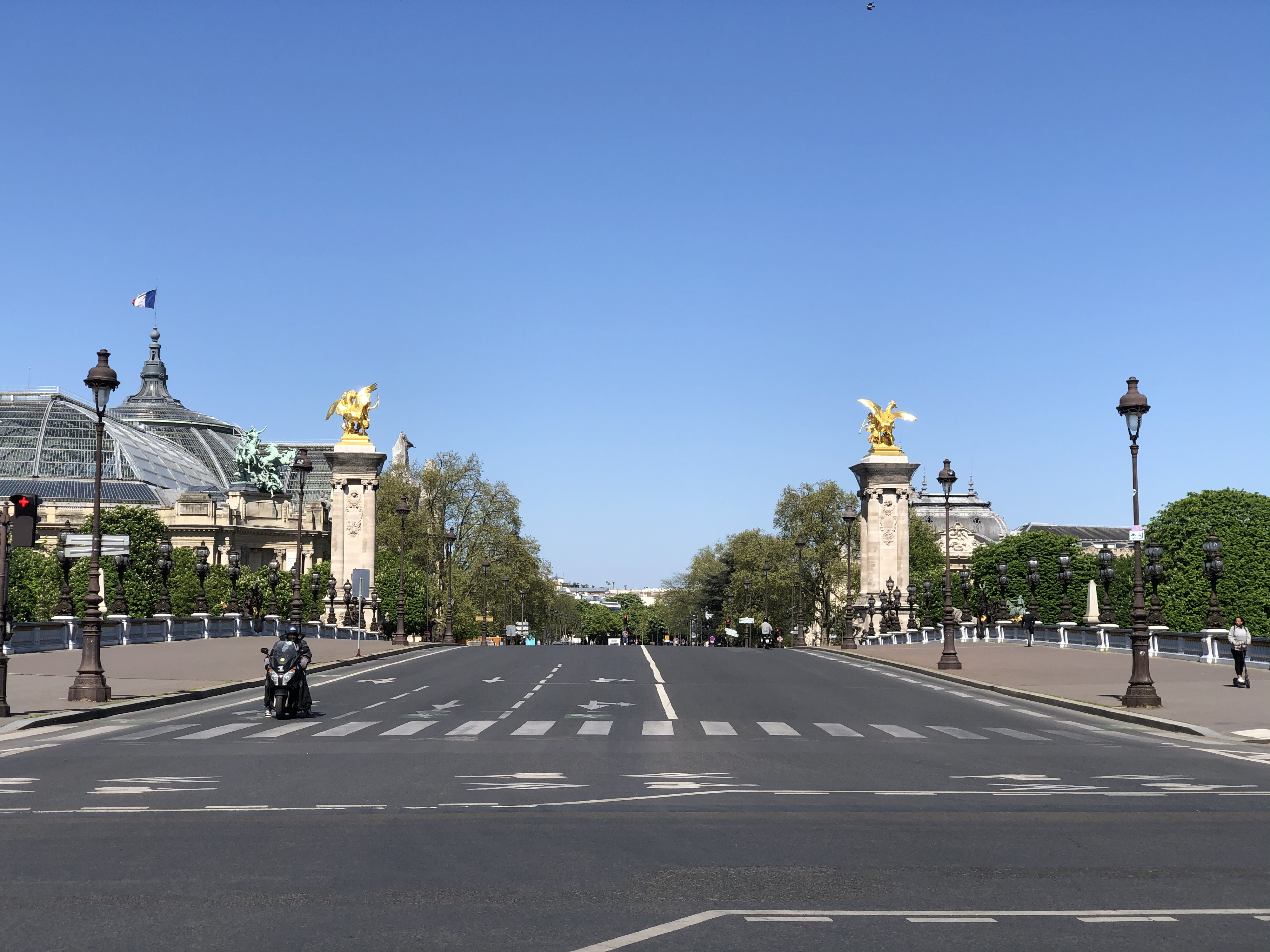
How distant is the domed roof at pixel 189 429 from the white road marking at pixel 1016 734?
6534 inches

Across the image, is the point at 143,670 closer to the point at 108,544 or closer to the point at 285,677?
the point at 285,677


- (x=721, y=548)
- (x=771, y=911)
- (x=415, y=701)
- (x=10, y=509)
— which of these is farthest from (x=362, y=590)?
(x=721, y=548)

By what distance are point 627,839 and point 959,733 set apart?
1342 cm

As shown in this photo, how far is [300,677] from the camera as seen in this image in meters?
25.7

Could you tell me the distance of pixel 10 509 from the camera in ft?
83.6

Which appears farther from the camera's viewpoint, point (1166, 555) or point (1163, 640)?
point (1166, 555)

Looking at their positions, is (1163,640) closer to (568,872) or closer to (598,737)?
(598,737)

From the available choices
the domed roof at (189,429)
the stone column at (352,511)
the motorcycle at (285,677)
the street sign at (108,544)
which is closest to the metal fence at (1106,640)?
the motorcycle at (285,677)

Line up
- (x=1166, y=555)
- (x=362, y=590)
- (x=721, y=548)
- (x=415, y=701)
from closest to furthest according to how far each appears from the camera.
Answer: (x=415, y=701)
(x=362, y=590)
(x=1166, y=555)
(x=721, y=548)

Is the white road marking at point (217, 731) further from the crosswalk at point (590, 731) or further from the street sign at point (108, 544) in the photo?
the street sign at point (108, 544)

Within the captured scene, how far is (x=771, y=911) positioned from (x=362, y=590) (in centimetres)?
5531

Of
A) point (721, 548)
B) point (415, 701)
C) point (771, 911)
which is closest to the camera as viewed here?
point (771, 911)

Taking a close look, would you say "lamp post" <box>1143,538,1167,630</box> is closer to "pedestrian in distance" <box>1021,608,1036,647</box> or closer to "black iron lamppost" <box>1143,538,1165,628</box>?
"black iron lamppost" <box>1143,538,1165,628</box>

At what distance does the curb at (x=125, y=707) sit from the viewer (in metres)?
22.7
